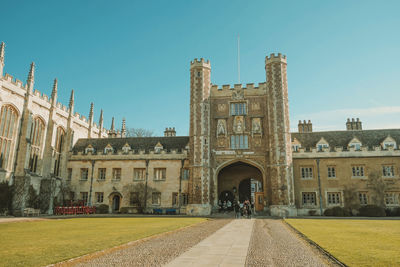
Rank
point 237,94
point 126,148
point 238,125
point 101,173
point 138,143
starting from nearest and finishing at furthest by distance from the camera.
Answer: point 238,125
point 237,94
point 101,173
point 126,148
point 138,143

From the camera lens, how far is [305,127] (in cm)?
3747

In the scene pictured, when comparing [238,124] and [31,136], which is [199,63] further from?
[31,136]

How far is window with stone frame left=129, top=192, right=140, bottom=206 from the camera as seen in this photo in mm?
32719

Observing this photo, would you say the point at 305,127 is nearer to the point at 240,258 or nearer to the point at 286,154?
the point at 286,154

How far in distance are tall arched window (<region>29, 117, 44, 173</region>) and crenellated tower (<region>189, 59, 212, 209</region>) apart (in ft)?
53.9

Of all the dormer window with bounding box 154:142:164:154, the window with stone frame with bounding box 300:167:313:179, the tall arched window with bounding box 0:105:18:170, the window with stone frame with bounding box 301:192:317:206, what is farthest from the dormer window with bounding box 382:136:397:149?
the tall arched window with bounding box 0:105:18:170

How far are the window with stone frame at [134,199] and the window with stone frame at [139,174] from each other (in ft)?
5.69

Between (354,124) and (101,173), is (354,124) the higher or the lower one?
the higher one

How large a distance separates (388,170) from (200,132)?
19228 mm

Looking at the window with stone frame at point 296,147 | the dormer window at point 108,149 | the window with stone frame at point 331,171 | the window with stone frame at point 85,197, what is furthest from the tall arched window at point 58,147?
the window with stone frame at point 331,171

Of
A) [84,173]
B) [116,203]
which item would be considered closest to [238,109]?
[116,203]

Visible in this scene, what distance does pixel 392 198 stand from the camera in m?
28.7

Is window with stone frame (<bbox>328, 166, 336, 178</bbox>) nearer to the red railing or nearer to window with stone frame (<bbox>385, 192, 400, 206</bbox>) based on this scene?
window with stone frame (<bbox>385, 192, 400, 206</bbox>)

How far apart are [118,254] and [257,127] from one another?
25.1 meters
